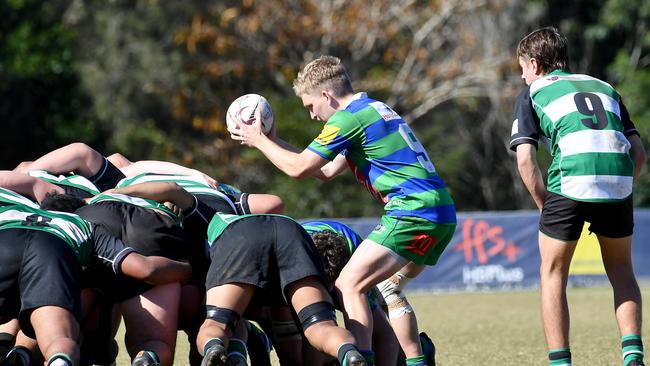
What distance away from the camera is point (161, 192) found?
6.02 metres

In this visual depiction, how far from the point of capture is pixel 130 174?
23.4 feet

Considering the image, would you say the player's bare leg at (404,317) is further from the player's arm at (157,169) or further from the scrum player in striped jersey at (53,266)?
the player's arm at (157,169)

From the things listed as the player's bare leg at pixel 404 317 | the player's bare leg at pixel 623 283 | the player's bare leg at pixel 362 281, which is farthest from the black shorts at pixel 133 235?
the player's bare leg at pixel 623 283

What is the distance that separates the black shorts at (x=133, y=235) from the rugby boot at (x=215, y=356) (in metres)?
0.76

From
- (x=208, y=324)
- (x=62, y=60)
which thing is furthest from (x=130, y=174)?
(x=62, y=60)

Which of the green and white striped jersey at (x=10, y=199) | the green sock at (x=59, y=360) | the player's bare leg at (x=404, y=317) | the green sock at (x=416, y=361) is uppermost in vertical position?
the green and white striped jersey at (x=10, y=199)

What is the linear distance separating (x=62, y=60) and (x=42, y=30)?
2.91 ft

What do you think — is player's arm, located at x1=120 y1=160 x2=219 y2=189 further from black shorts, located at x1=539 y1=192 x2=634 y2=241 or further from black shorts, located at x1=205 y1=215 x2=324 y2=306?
black shorts, located at x1=539 y1=192 x2=634 y2=241

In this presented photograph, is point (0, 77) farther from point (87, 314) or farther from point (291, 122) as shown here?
point (87, 314)

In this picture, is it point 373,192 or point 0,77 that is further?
point 0,77

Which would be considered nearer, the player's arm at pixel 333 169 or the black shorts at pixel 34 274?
the black shorts at pixel 34 274

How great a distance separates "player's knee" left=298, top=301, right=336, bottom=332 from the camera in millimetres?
5453

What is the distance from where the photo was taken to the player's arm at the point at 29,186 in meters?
6.64

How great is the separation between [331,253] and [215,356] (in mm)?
1167
